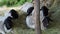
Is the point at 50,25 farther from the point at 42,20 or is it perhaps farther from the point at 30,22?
the point at 30,22

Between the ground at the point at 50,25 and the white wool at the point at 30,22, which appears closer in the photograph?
the ground at the point at 50,25

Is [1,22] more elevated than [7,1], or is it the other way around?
[7,1]

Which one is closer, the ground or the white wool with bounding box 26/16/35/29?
the ground

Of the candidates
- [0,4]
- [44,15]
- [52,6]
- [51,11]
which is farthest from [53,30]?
[0,4]

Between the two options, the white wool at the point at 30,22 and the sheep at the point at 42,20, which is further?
the white wool at the point at 30,22

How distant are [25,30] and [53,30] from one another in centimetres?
52

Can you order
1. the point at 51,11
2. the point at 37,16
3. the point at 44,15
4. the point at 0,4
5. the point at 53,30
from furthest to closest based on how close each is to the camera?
the point at 0,4
the point at 51,11
the point at 44,15
the point at 53,30
the point at 37,16

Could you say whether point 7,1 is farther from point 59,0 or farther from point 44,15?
point 44,15

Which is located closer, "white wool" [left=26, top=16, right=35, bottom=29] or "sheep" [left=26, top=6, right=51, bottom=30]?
"sheep" [left=26, top=6, right=51, bottom=30]

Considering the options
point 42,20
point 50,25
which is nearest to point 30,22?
point 42,20

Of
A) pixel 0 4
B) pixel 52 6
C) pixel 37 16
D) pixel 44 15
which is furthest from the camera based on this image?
pixel 0 4

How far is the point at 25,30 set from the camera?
380 centimetres

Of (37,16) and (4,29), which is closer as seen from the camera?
(37,16)

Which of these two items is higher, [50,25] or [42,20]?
[42,20]
